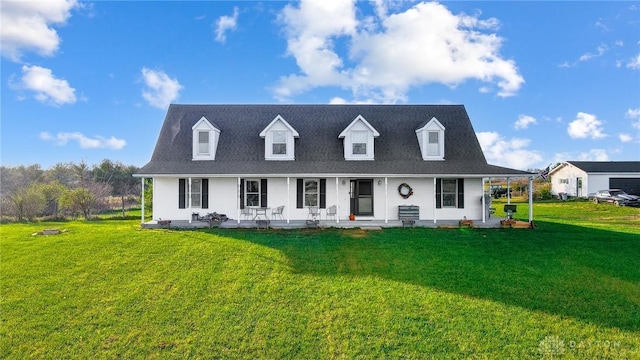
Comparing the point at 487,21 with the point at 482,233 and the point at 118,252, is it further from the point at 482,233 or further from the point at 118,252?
the point at 118,252

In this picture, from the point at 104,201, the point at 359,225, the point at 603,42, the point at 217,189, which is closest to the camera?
the point at 359,225

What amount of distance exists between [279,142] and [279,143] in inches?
2.1

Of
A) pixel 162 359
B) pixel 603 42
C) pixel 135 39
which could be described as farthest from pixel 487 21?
pixel 162 359

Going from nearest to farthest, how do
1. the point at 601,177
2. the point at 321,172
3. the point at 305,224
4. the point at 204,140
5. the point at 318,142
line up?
the point at 305,224 < the point at 321,172 < the point at 204,140 < the point at 318,142 < the point at 601,177

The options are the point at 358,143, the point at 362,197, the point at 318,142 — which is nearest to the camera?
the point at 362,197

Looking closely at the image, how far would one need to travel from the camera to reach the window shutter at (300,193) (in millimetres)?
15398

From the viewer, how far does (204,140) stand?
53.1 feet

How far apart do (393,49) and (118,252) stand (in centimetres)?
1597

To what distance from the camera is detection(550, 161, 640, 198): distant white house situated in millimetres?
31203

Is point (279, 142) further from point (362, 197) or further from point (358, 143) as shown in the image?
point (362, 197)

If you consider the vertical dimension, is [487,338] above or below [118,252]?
below

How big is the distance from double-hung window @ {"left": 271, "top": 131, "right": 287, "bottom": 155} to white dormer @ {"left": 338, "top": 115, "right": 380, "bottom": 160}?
319 cm

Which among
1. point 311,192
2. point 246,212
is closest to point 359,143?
point 311,192

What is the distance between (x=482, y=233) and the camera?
1280 centimetres
